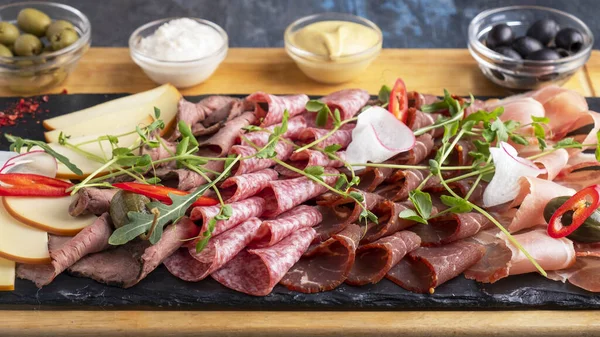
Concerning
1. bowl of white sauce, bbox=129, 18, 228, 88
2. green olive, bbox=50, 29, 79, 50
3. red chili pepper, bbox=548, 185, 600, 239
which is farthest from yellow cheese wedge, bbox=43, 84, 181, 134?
red chili pepper, bbox=548, 185, 600, 239

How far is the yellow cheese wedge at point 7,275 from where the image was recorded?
298 centimetres

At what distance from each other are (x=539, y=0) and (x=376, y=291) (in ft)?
13.7

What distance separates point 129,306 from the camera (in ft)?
9.85

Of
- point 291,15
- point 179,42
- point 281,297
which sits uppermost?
point 179,42

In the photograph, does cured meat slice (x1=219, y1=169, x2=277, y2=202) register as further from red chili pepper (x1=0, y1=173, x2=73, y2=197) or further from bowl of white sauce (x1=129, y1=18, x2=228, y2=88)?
bowl of white sauce (x1=129, y1=18, x2=228, y2=88)

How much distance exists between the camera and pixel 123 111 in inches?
155

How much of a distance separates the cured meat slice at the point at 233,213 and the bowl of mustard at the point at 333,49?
139 centimetres

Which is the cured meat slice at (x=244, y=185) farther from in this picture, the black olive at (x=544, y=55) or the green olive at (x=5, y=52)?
the black olive at (x=544, y=55)

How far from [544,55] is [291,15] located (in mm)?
2447

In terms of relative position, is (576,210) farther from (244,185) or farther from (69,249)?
(69,249)

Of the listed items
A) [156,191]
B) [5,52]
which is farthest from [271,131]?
[5,52]

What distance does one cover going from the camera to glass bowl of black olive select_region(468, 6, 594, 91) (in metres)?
4.36

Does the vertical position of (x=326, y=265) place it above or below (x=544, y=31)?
below

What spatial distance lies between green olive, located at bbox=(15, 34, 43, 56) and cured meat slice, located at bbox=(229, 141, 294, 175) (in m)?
1.64
